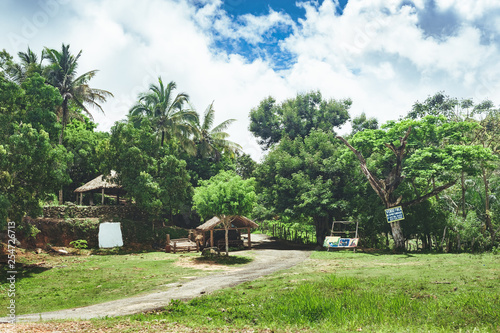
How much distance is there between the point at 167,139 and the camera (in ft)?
119

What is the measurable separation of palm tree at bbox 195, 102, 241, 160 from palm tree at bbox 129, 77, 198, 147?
152 inches

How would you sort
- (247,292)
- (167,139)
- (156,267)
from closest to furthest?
(247,292) < (156,267) < (167,139)

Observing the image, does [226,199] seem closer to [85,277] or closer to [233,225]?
[233,225]

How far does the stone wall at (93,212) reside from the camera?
2525 cm

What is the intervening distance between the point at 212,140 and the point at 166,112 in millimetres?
7188

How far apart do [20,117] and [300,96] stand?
25922 mm

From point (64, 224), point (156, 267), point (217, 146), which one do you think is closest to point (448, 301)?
point (156, 267)

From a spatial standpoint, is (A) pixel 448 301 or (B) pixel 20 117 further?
(B) pixel 20 117

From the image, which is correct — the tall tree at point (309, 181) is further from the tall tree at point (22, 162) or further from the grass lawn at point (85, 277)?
the tall tree at point (22, 162)

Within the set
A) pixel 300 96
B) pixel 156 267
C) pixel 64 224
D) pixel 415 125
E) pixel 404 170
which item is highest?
pixel 300 96

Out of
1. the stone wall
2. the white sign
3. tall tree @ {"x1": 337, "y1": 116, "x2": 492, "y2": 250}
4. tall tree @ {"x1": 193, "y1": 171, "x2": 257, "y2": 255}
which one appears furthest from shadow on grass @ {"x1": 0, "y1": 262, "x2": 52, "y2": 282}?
tall tree @ {"x1": 337, "y1": 116, "x2": 492, "y2": 250}

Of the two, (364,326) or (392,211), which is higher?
(392,211)

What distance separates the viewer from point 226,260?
2047 cm

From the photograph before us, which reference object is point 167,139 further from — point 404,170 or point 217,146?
point 404,170
